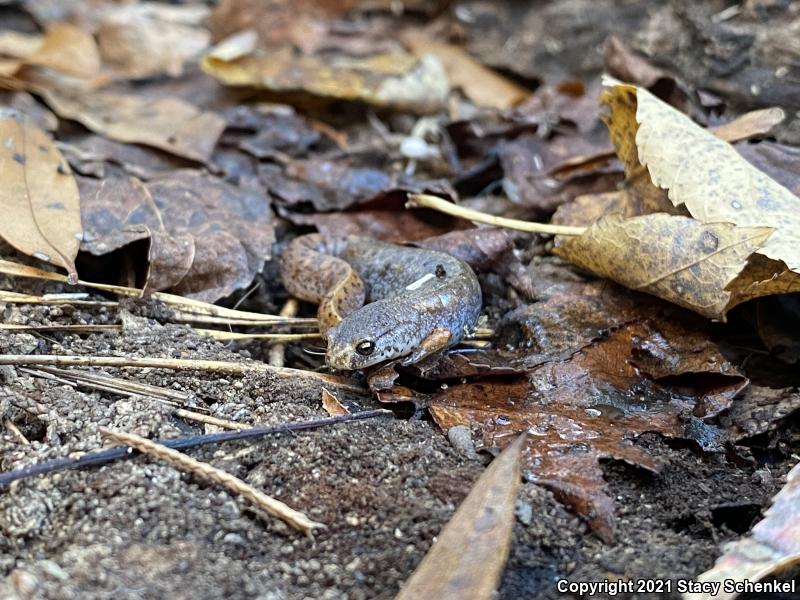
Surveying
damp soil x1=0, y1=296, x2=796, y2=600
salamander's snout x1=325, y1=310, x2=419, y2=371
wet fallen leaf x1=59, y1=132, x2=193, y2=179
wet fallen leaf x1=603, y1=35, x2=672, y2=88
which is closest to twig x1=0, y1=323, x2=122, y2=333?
damp soil x1=0, y1=296, x2=796, y2=600

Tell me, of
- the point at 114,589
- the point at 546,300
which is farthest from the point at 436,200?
the point at 114,589

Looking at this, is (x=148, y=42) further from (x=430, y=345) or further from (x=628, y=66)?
(x=430, y=345)

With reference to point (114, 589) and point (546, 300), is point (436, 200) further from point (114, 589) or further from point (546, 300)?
point (114, 589)

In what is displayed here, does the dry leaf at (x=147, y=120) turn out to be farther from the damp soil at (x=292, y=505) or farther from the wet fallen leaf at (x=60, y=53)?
the damp soil at (x=292, y=505)

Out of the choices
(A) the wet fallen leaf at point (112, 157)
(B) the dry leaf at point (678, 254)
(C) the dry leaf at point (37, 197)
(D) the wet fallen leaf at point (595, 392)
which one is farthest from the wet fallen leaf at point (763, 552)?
(A) the wet fallen leaf at point (112, 157)

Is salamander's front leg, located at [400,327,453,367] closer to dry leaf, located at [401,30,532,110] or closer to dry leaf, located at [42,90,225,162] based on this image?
dry leaf, located at [42,90,225,162]

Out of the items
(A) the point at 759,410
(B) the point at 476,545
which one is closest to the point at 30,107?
(B) the point at 476,545
